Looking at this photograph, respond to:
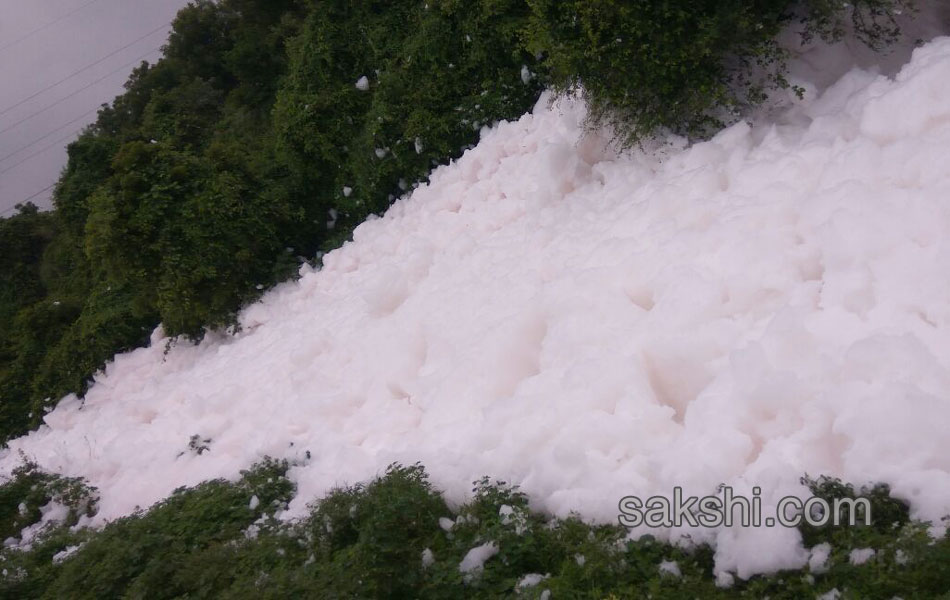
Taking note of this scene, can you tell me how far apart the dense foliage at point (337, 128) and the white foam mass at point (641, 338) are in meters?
0.69

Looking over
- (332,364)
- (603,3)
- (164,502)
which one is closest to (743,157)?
(603,3)

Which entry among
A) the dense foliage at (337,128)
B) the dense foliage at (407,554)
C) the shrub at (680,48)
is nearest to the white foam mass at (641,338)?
the dense foliage at (407,554)

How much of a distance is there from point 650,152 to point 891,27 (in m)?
2.34

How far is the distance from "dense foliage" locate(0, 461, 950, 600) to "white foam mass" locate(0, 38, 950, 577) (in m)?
0.18

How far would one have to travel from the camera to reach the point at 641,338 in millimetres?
4977

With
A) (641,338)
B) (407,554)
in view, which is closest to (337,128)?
(641,338)

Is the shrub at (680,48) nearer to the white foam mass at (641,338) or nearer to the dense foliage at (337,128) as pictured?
the dense foliage at (337,128)

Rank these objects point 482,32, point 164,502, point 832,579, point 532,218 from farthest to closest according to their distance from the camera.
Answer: point 482,32 → point 532,218 → point 164,502 → point 832,579

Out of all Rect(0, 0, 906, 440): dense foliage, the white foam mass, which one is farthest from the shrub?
the white foam mass

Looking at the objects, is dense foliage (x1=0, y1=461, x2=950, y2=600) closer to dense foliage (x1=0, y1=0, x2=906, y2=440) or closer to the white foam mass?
the white foam mass

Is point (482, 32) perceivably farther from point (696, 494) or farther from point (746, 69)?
point (696, 494)

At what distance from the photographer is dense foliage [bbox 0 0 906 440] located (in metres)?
6.31

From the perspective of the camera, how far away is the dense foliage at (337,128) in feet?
20.7

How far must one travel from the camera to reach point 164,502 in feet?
21.3
